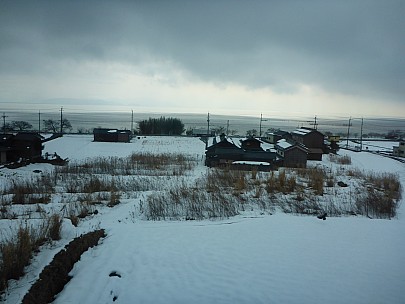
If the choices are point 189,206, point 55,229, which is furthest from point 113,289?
point 189,206

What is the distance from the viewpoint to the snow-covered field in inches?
158

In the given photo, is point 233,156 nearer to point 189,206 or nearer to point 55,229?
point 189,206

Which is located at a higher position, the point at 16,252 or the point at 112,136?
the point at 112,136

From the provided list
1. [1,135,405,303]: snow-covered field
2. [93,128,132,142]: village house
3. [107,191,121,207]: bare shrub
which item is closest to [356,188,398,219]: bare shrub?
[1,135,405,303]: snow-covered field

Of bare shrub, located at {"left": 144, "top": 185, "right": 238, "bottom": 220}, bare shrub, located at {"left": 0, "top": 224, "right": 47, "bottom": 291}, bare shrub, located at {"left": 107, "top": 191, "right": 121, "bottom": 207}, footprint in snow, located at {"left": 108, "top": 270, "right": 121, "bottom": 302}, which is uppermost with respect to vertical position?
bare shrub, located at {"left": 0, "top": 224, "right": 47, "bottom": 291}

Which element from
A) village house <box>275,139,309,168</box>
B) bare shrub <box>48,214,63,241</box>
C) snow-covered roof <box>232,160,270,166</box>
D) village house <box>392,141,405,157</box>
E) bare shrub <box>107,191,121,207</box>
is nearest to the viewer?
bare shrub <box>48,214,63,241</box>

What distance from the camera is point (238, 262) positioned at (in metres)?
4.90

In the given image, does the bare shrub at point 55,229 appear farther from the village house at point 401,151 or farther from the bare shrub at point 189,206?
the village house at point 401,151

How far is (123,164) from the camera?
1916cm

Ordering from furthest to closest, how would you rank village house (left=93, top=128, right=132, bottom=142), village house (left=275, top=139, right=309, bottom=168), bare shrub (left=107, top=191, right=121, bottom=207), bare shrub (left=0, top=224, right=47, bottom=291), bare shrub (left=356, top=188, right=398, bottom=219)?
village house (left=93, top=128, right=132, bottom=142)
village house (left=275, top=139, right=309, bottom=168)
bare shrub (left=107, top=191, right=121, bottom=207)
bare shrub (left=356, top=188, right=398, bottom=219)
bare shrub (left=0, top=224, right=47, bottom=291)

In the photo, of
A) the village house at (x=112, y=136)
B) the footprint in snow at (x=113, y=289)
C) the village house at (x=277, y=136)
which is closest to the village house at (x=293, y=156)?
the village house at (x=277, y=136)

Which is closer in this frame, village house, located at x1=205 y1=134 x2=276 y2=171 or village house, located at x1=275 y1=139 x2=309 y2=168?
village house, located at x1=205 y1=134 x2=276 y2=171

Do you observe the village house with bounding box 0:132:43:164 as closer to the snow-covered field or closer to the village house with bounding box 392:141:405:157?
the snow-covered field

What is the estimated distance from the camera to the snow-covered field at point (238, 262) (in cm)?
400
